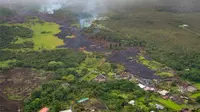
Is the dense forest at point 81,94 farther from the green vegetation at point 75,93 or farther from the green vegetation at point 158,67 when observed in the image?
the green vegetation at point 158,67

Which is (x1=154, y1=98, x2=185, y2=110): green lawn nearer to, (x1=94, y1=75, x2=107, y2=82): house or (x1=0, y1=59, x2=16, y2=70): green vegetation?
(x1=94, y1=75, x2=107, y2=82): house

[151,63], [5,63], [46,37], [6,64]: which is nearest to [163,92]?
[151,63]

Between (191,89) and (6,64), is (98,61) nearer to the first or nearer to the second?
(6,64)

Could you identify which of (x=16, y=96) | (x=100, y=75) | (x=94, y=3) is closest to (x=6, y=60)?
(x=16, y=96)

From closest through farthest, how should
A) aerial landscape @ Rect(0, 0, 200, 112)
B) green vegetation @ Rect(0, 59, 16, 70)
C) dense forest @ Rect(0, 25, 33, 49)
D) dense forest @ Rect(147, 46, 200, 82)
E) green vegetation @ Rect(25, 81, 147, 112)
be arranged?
1. green vegetation @ Rect(25, 81, 147, 112)
2. aerial landscape @ Rect(0, 0, 200, 112)
3. dense forest @ Rect(147, 46, 200, 82)
4. green vegetation @ Rect(0, 59, 16, 70)
5. dense forest @ Rect(0, 25, 33, 49)

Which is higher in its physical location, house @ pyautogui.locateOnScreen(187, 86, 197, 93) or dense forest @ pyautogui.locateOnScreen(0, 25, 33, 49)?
dense forest @ pyautogui.locateOnScreen(0, 25, 33, 49)

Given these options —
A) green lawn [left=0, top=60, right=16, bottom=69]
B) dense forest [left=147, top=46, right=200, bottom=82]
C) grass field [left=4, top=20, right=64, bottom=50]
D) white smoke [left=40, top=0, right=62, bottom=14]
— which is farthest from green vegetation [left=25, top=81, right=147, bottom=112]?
white smoke [left=40, top=0, right=62, bottom=14]

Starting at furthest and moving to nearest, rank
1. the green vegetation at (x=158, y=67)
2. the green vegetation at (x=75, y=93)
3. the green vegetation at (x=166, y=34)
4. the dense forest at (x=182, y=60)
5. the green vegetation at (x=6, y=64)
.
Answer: the green vegetation at (x=166, y=34)
the green vegetation at (x=6, y=64)
the green vegetation at (x=158, y=67)
the dense forest at (x=182, y=60)
the green vegetation at (x=75, y=93)

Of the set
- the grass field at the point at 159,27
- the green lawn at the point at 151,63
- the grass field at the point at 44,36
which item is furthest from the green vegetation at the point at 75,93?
the grass field at the point at 159,27
